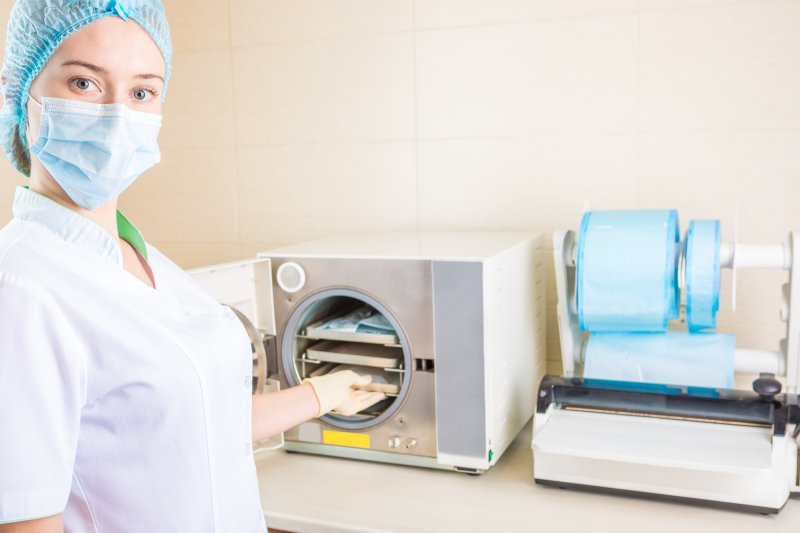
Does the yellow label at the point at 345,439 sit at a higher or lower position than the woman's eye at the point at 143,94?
lower

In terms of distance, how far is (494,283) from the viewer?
1461mm

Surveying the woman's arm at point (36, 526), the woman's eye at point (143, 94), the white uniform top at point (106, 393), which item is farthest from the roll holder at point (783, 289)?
the woman's arm at point (36, 526)

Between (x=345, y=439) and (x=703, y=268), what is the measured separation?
828 mm

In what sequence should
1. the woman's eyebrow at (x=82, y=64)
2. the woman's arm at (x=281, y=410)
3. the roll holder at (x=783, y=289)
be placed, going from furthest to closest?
the roll holder at (x=783, y=289), the woman's arm at (x=281, y=410), the woman's eyebrow at (x=82, y=64)

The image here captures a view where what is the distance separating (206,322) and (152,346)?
125 millimetres

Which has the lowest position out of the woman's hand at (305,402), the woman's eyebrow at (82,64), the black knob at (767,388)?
the black knob at (767,388)

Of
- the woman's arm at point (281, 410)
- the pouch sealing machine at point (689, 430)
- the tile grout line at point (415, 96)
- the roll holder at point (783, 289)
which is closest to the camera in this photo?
the woman's arm at point (281, 410)

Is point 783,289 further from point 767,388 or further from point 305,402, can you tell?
point 305,402

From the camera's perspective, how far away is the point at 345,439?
1.61 metres

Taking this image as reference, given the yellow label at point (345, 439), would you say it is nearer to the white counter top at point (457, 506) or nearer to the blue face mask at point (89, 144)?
the white counter top at point (457, 506)

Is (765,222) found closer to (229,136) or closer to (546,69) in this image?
(546,69)

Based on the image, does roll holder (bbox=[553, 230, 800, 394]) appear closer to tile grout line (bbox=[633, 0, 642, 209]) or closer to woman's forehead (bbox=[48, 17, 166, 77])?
tile grout line (bbox=[633, 0, 642, 209])

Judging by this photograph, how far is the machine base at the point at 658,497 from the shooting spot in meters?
1.30

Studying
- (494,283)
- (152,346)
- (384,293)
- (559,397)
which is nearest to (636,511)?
(559,397)
